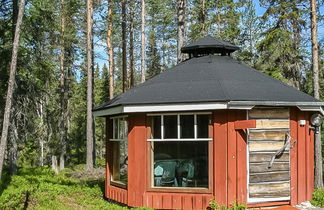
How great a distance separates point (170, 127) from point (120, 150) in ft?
6.32

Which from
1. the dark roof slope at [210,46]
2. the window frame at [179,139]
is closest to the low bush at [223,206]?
the window frame at [179,139]

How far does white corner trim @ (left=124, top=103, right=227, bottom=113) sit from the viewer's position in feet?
23.0

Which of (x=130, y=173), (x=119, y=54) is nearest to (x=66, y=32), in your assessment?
(x=119, y=54)

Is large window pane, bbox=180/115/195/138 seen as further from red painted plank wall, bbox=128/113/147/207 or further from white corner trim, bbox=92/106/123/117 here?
white corner trim, bbox=92/106/123/117

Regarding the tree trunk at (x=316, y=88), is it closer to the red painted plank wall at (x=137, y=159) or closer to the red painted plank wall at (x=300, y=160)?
the red painted plank wall at (x=300, y=160)

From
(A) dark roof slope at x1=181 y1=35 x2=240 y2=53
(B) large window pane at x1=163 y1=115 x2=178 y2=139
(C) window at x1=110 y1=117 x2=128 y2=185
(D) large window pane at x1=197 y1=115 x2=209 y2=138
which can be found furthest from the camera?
(A) dark roof slope at x1=181 y1=35 x2=240 y2=53

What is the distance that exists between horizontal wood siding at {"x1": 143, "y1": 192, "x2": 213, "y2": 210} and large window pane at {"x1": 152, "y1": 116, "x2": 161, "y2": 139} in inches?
47.4

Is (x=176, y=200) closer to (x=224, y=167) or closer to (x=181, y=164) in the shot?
(x=181, y=164)

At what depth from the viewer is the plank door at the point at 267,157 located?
24.2 ft

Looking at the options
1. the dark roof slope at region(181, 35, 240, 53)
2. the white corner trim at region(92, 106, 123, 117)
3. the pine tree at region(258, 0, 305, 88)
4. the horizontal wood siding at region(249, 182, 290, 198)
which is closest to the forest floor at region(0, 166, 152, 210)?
the white corner trim at region(92, 106, 123, 117)

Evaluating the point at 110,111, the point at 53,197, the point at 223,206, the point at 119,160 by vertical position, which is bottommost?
the point at 53,197

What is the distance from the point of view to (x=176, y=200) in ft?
23.9

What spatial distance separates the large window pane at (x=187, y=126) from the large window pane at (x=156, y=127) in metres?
0.49

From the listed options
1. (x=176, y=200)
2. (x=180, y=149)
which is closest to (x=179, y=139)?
(x=180, y=149)
